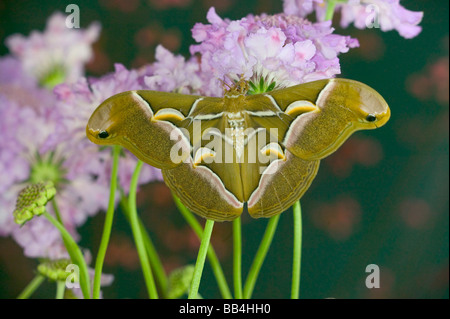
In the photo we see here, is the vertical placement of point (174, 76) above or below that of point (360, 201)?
above

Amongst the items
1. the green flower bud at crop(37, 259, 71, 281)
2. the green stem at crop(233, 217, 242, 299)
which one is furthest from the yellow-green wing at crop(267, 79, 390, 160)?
the green flower bud at crop(37, 259, 71, 281)

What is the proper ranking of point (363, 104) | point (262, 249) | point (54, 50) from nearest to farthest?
point (363, 104) → point (262, 249) → point (54, 50)

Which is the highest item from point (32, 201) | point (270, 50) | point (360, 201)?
point (270, 50)

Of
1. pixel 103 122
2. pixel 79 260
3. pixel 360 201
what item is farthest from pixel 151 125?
pixel 360 201

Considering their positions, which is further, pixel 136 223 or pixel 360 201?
pixel 360 201

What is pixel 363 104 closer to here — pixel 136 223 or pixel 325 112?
pixel 325 112

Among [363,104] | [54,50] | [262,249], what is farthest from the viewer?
[54,50]

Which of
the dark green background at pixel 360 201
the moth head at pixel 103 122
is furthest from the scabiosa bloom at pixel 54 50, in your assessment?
the moth head at pixel 103 122

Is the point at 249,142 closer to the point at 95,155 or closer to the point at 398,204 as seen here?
the point at 95,155
